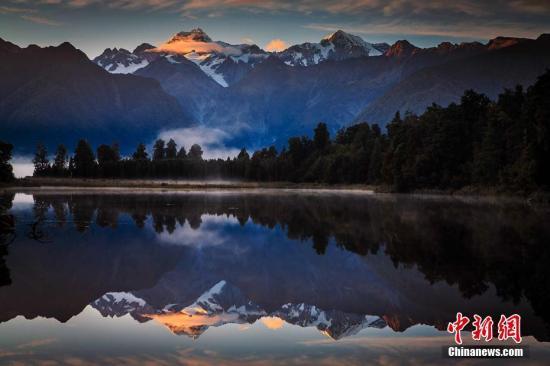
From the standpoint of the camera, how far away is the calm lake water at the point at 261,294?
580 inches

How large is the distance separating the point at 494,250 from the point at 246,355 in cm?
1996

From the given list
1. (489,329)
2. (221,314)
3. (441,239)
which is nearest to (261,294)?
(221,314)

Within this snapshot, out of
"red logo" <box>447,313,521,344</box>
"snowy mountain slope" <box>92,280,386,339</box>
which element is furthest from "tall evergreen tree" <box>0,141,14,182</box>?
"red logo" <box>447,313,521,344</box>

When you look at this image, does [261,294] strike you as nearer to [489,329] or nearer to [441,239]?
[489,329]

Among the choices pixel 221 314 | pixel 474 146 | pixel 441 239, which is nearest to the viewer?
pixel 221 314

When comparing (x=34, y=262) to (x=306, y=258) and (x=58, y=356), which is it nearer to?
(x=306, y=258)

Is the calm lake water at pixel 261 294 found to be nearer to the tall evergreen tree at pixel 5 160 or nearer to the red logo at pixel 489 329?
the red logo at pixel 489 329

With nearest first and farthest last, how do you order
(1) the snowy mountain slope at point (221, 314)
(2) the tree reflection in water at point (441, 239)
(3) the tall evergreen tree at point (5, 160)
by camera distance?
(1) the snowy mountain slope at point (221, 314) < (2) the tree reflection in water at point (441, 239) < (3) the tall evergreen tree at point (5, 160)

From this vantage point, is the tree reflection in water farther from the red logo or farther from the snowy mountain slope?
the snowy mountain slope

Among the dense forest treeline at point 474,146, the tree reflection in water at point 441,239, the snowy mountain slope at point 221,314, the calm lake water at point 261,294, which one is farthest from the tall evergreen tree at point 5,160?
the snowy mountain slope at point 221,314

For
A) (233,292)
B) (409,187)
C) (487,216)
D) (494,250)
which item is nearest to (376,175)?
(409,187)

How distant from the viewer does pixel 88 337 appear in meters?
15.8

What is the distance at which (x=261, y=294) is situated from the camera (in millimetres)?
21719

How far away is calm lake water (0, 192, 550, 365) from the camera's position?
1474 centimetres
